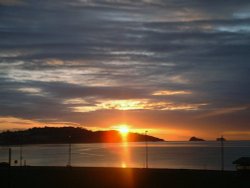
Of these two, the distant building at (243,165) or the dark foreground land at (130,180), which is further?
the distant building at (243,165)

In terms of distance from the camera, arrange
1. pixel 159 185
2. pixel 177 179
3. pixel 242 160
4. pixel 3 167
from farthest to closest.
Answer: pixel 3 167, pixel 242 160, pixel 177 179, pixel 159 185

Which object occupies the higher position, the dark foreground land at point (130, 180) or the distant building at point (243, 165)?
the distant building at point (243, 165)

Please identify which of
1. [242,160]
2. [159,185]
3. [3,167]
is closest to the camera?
[159,185]

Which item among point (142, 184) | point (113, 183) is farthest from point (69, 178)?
point (142, 184)

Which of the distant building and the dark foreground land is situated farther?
the distant building

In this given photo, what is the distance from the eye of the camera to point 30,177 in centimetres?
6059

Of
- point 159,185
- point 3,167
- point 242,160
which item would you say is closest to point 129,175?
point 159,185

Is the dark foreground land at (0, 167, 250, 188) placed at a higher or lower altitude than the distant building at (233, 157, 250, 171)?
lower

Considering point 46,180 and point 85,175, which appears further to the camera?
point 85,175

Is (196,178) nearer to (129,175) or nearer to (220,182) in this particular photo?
(220,182)

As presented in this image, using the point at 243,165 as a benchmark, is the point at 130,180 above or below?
below

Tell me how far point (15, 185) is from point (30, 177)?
30.6 feet

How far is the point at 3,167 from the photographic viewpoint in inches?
2830

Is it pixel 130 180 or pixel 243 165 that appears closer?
pixel 130 180
